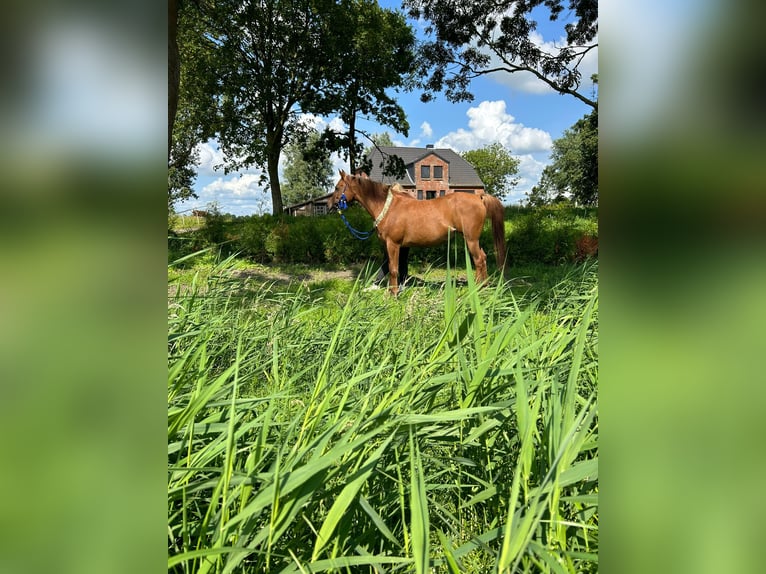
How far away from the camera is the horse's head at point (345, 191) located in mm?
6922

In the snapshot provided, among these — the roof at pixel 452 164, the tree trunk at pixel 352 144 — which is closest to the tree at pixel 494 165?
the roof at pixel 452 164

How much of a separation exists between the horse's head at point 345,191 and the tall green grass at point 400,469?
5.33 meters

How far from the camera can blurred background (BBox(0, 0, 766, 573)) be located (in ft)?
1.09

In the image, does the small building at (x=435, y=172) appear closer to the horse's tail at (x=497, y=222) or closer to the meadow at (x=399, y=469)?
the horse's tail at (x=497, y=222)

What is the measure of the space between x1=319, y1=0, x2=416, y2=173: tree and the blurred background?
15343 millimetres

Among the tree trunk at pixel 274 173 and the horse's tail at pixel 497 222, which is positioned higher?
the tree trunk at pixel 274 173

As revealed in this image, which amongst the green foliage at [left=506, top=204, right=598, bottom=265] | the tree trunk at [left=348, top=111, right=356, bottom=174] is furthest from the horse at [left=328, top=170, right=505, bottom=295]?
the tree trunk at [left=348, top=111, right=356, bottom=174]

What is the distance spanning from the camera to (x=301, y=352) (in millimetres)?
2170
